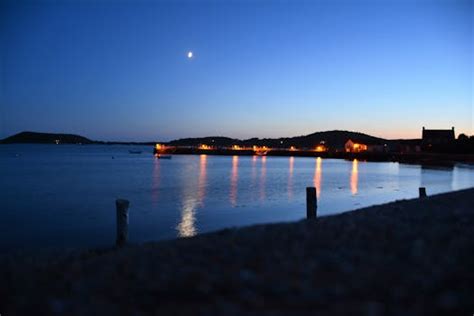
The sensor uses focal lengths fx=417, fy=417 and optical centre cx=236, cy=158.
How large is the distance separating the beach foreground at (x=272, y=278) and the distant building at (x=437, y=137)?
408 feet

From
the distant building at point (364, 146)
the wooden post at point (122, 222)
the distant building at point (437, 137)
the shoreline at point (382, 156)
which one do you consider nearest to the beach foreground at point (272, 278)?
the wooden post at point (122, 222)

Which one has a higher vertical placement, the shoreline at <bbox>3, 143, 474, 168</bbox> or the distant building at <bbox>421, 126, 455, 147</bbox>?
the distant building at <bbox>421, 126, 455, 147</bbox>

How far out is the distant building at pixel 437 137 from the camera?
399 feet

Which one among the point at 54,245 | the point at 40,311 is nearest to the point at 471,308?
the point at 40,311

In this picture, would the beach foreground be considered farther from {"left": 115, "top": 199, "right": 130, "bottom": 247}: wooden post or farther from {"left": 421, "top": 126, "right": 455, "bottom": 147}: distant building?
{"left": 421, "top": 126, "right": 455, "bottom": 147}: distant building

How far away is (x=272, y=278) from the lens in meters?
6.21

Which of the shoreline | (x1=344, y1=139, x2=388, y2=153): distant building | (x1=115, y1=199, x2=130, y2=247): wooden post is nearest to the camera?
(x1=115, y1=199, x2=130, y2=247): wooden post

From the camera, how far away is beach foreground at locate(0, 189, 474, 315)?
207 inches

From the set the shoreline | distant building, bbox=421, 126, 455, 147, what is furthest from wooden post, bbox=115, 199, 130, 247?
distant building, bbox=421, 126, 455, 147

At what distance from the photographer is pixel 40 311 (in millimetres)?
5719

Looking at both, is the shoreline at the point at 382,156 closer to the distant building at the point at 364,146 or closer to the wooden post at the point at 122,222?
the distant building at the point at 364,146

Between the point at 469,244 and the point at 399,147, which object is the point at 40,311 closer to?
the point at 469,244

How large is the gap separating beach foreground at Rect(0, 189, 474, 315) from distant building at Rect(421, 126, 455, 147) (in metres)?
124

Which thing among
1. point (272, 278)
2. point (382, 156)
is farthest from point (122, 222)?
point (382, 156)
